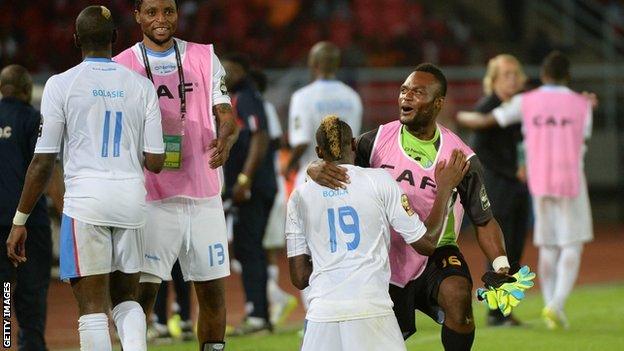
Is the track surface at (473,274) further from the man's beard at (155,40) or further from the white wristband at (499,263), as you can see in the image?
the white wristband at (499,263)

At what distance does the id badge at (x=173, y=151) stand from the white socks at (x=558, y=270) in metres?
5.25

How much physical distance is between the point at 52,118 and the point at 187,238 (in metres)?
1.23

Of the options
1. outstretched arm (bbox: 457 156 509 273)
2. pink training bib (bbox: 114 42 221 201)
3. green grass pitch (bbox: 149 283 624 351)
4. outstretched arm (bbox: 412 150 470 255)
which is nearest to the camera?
outstretched arm (bbox: 412 150 470 255)

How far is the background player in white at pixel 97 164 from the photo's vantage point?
24.3 ft

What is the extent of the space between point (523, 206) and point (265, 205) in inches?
95.4

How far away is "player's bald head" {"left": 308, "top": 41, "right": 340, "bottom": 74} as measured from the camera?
12.5 m

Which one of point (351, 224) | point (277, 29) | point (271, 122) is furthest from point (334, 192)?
point (277, 29)

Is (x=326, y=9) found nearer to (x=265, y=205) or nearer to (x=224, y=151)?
(x=265, y=205)

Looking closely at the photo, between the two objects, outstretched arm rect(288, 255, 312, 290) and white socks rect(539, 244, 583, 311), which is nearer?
outstretched arm rect(288, 255, 312, 290)

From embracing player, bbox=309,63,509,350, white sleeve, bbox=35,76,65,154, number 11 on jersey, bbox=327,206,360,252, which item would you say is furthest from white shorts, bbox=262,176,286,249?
number 11 on jersey, bbox=327,206,360,252

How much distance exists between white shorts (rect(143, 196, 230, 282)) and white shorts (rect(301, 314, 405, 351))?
153 cm

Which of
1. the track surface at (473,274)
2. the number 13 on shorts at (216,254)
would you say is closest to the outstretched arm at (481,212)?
the number 13 on shorts at (216,254)

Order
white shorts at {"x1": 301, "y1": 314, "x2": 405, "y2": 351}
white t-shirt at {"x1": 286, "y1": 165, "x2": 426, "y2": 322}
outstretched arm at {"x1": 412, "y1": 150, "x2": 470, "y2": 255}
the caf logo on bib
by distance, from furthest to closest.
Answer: outstretched arm at {"x1": 412, "y1": 150, "x2": 470, "y2": 255}
the caf logo on bib
white t-shirt at {"x1": 286, "y1": 165, "x2": 426, "y2": 322}
white shorts at {"x1": 301, "y1": 314, "x2": 405, "y2": 351}

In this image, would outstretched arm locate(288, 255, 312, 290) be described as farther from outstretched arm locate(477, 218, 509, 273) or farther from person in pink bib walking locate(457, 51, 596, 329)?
person in pink bib walking locate(457, 51, 596, 329)
